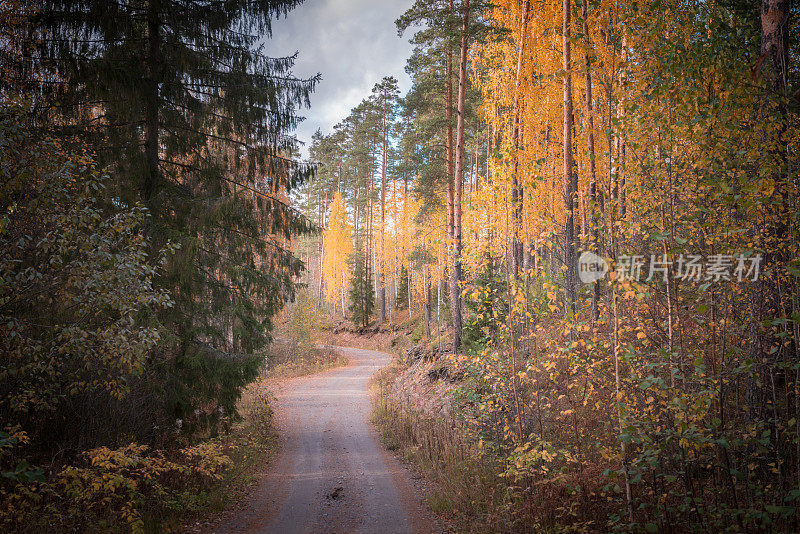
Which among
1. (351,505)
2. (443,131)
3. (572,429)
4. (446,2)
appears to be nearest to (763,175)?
(572,429)

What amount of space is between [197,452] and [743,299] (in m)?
8.10

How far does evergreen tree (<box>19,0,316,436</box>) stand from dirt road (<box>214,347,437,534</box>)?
1.98 metres

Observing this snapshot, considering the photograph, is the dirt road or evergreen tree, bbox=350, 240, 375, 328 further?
evergreen tree, bbox=350, 240, 375, 328

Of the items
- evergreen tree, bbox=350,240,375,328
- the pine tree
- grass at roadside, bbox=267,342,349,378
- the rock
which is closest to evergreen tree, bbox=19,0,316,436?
the rock

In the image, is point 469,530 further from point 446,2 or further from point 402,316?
point 402,316

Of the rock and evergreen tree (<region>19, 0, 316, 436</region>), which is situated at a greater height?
evergreen tree (<region>19, 0, 316, 436</region>)

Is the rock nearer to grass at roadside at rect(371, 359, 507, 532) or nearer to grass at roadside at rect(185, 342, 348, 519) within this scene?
grass at roadside at rect(371, 359, 507, 532)

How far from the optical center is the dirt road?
579cm

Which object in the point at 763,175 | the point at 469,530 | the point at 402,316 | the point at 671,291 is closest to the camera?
the point at 763,175

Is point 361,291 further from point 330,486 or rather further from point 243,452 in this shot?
point 330,486

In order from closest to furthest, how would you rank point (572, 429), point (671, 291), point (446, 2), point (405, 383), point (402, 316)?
point (671, 291), point (572, 429), point (446, 2), point (405, 383), point (402, 316)

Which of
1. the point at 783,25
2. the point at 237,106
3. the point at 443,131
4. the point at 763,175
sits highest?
the point at 443,131

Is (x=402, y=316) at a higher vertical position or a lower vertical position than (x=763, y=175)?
lower

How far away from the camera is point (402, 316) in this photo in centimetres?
A: 3684
